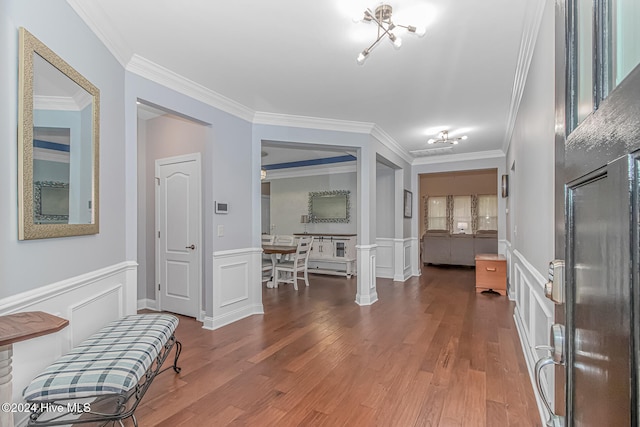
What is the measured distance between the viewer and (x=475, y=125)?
174 inches

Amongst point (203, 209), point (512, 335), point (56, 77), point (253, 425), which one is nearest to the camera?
point (56, 77)

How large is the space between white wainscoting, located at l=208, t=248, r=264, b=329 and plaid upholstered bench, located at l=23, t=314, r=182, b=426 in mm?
1496

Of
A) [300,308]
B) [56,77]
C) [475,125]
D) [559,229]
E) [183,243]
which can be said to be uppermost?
[475,125]

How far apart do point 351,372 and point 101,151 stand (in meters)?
2.43

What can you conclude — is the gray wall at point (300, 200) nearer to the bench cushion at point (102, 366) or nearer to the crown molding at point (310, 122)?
the crown molding at point (310, 122)

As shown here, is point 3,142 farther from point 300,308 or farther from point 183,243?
point 300,308

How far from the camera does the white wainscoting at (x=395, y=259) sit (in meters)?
6.20

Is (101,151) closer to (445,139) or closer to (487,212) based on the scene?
(445,139)

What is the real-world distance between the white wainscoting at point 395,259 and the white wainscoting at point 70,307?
4765 mm

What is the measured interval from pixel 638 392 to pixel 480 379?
90.0 inches

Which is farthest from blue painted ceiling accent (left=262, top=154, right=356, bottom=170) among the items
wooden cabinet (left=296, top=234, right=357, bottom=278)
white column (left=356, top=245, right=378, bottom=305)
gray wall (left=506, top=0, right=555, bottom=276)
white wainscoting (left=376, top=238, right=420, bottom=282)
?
gray wall (left=506, top=0, right=555, bottom=276)

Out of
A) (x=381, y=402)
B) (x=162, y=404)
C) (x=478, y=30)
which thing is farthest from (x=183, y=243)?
(x=478, y=30)

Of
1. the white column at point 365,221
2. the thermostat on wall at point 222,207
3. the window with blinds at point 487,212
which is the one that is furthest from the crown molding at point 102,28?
the window with blinds at point 487,212

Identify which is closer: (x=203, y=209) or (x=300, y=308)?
(x=203, y=209)
